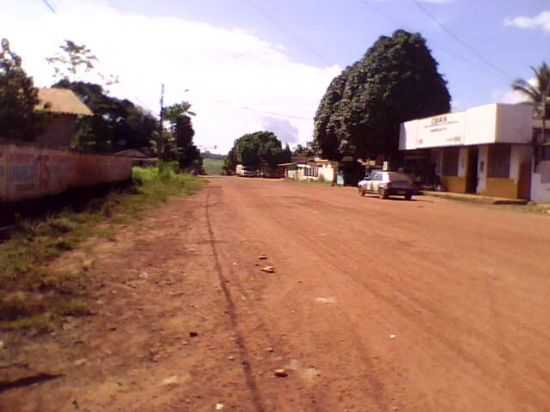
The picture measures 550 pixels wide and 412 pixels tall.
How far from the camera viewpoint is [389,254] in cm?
1213

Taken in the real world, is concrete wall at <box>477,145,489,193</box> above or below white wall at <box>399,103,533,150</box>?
below

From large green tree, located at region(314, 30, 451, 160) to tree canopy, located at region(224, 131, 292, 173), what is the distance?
6554 cm

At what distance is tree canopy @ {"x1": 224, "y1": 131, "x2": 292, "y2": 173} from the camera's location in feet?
391

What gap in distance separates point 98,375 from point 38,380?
0.46m

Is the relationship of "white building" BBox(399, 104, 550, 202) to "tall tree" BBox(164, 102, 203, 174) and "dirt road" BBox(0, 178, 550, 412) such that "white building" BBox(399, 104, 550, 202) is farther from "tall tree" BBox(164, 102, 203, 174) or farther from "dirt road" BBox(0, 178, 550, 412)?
"tall tree" BBox(164, 102, 203, 174)

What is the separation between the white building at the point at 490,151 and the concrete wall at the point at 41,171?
21.0 meters

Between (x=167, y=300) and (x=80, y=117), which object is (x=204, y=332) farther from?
(x=80, y=117)

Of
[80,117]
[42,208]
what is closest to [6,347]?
[42,208]

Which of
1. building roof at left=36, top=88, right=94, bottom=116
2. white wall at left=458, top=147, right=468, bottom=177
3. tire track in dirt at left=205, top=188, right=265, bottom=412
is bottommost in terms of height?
tire track in dirt at left=205, top=188, right=265, bottom=412

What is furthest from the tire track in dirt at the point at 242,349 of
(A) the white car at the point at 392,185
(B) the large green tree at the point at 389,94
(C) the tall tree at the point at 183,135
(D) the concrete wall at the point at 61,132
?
(C) the tall tree at the point at 183,135

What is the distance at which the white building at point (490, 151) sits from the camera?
3397 cm

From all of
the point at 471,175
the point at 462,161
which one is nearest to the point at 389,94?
the point at 462,161

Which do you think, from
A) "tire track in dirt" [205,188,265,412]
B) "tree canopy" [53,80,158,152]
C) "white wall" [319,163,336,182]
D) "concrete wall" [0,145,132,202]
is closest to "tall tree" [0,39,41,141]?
"concrete wall" [0,145,132,202]

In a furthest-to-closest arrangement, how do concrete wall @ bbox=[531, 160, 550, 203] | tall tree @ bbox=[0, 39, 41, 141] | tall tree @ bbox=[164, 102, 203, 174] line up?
tall tree @ bbox=[164, 102, 203, 174] → concrete wall @ bbox=[531, 160, 550, 203] → tall tree @ bbox=[0, 39, 41, 141]
